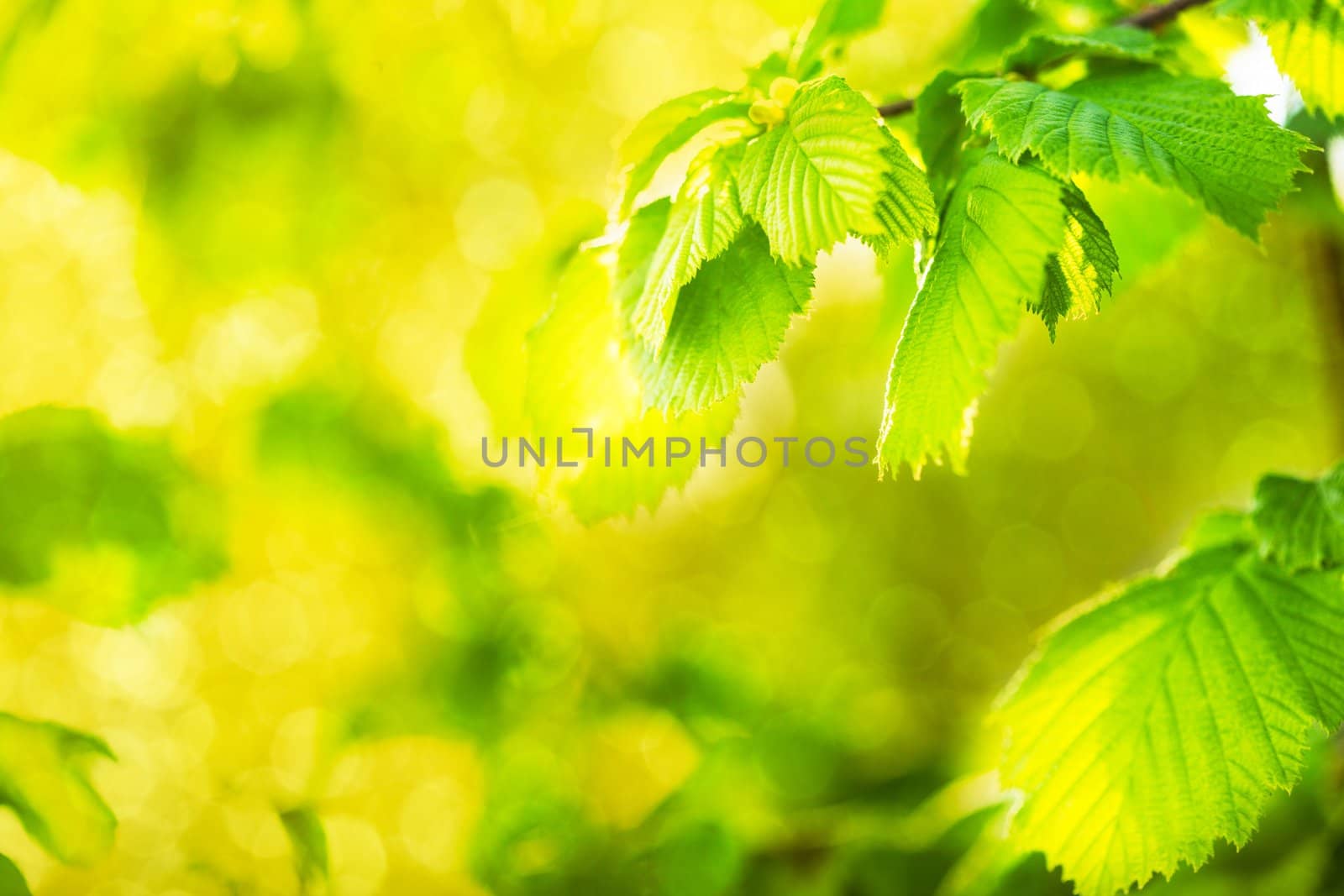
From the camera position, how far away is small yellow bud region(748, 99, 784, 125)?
356 millimetres

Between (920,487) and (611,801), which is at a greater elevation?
(920,487)

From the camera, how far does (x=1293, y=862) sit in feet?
2.02

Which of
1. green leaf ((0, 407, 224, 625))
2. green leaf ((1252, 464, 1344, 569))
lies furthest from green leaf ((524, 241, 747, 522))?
green leaf ((0, 407, 224, 625))

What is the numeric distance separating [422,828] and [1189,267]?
6.00 ft

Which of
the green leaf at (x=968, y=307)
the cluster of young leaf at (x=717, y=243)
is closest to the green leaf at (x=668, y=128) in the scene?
the cluster of young leaf at (x=717, y=243)

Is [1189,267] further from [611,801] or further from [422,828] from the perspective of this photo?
[422,828]

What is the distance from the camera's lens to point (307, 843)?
578mm

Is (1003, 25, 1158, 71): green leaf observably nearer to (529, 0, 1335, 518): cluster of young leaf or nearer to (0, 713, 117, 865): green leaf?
(529, 0, 1335, 518): cluster of young leaf

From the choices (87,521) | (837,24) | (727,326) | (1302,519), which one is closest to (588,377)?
(727,326)

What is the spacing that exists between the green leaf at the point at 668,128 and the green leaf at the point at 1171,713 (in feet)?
0.95

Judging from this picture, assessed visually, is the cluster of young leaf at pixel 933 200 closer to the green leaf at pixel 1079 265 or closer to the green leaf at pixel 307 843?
the green leaf at pixel 1079 265

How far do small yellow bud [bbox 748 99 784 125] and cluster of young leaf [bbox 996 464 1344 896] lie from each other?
277 millimetres

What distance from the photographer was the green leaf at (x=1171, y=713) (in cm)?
36

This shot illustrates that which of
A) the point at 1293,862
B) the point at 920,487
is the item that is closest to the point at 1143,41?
the point at 1293,862
